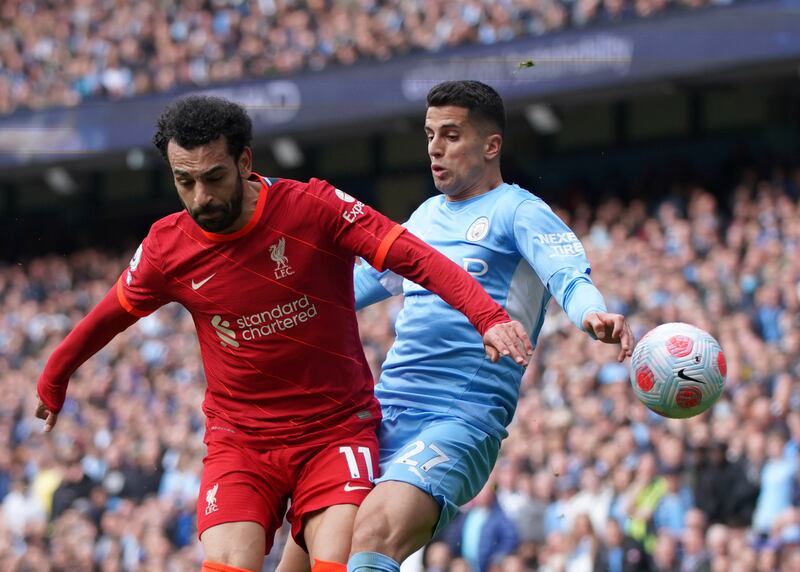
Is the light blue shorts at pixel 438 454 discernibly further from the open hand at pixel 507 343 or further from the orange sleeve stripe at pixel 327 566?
the open hand at pixel 507 343

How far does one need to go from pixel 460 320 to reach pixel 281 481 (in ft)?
3.33

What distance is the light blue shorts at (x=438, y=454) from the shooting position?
549 centimetres

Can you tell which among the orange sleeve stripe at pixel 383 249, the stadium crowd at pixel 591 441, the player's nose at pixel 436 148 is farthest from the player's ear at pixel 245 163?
the stadium crowd at pixel 591 441

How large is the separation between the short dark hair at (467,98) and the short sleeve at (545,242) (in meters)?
0.48

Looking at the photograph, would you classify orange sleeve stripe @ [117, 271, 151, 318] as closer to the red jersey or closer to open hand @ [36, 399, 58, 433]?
the red jersey

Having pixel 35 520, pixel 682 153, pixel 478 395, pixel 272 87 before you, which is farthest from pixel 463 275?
pixel 272 87

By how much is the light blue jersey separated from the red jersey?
1.11 ft

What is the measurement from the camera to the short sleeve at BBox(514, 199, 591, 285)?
5.53 m

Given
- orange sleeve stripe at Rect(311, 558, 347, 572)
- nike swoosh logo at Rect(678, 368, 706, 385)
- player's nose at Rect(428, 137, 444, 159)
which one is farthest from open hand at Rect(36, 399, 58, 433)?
nike swoosh logo at Rect(678, 368, 706, 385)

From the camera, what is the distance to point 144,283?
5602 millimetres

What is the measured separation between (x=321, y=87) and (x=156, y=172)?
5682mm

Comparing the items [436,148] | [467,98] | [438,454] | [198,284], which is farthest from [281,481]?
[467,98]

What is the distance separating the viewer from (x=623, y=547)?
10.3 m

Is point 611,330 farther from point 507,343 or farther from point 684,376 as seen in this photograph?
point 684,376
